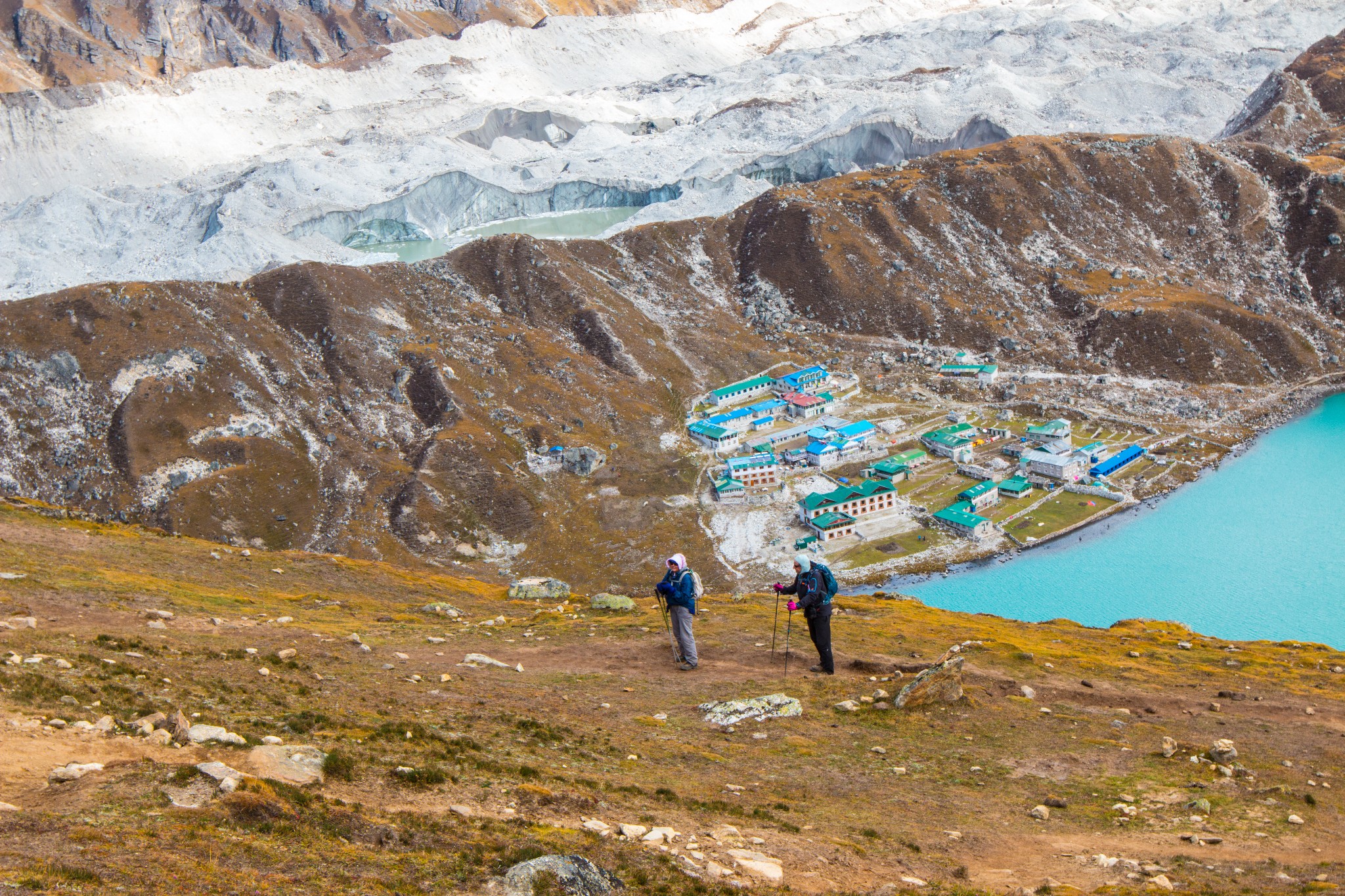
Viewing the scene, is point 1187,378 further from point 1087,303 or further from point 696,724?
point 696,724

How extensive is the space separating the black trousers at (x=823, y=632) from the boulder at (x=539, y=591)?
21.0 metres

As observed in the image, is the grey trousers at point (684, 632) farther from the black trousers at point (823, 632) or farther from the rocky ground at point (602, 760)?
the black trousers at point (823, 632)

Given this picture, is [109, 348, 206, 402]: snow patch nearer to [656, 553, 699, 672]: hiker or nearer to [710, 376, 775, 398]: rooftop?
[710, 376, 775, 398]: rooftop

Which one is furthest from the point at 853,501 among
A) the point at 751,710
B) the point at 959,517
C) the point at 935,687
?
the point at 751,710

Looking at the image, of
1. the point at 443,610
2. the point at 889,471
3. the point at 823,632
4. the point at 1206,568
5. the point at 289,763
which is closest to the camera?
the point at 289,763

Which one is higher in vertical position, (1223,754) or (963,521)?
(963,521)

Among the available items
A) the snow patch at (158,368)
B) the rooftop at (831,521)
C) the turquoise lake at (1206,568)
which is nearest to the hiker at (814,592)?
the turquoise lake at (1206,568)

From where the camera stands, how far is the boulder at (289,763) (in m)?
14.5

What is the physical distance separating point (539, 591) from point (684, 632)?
2082 cm

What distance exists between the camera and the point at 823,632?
79.4ft

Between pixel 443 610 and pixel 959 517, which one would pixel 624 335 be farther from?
pixel 443 610

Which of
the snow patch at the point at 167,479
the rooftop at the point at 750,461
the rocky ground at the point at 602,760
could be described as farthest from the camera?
the rooftop at the point at 750,461

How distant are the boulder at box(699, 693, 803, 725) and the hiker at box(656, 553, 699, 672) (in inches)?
103

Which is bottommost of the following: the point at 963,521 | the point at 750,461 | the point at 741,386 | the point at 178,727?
the point at 178,727
